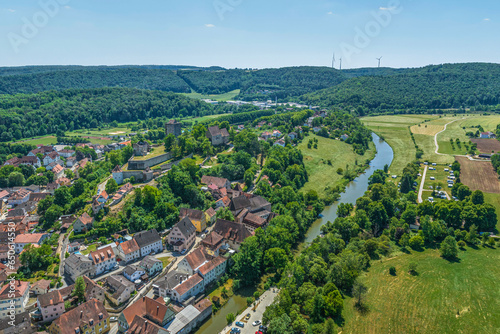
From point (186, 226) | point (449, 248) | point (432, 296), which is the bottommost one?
point (432, 296)

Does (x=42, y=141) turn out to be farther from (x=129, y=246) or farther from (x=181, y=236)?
(x=181, y=236)

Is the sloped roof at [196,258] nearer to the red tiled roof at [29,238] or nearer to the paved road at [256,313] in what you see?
the paved road at [256,313]

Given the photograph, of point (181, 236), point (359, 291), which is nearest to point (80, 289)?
point (181, 236)

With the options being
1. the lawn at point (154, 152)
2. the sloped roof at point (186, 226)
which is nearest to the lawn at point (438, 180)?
the sloped roof at point (186, 226)

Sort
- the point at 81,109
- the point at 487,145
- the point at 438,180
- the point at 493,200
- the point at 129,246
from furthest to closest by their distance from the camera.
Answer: the point at 81,109, the point at 487,145, the point at 438,180, the point at 493,200, the point at 129,246

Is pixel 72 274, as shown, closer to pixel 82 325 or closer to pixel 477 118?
pixel 82 325
